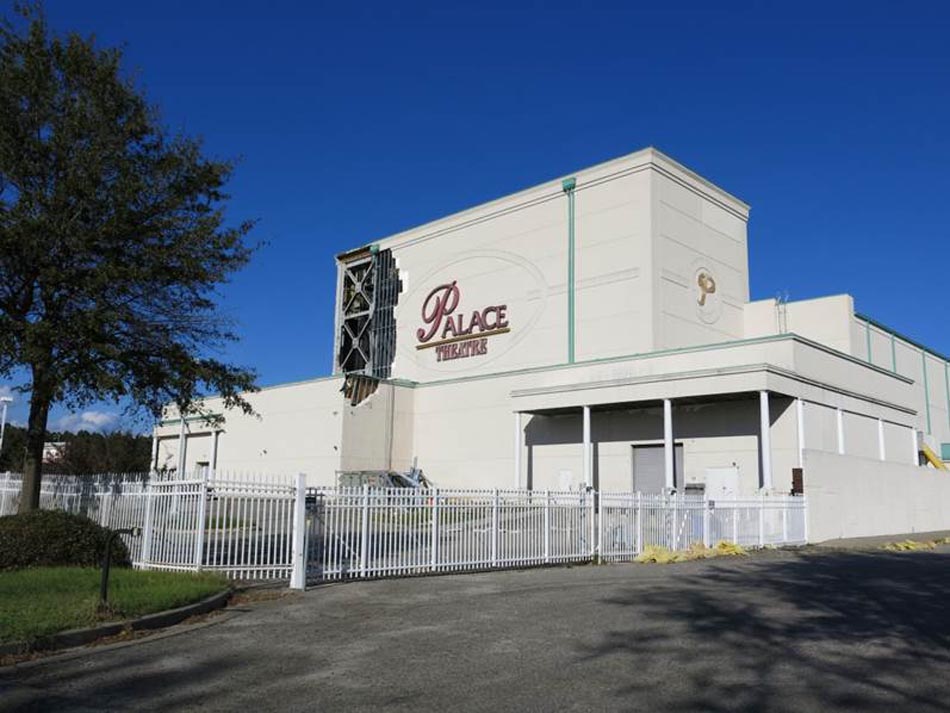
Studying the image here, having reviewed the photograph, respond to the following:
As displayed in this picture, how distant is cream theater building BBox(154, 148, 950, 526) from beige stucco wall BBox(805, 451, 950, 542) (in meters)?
0.23

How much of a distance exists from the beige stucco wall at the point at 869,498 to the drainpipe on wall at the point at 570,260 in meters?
13.9

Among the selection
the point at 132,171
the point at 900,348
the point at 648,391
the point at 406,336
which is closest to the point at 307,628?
the point at 132,171

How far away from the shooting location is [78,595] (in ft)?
34.4

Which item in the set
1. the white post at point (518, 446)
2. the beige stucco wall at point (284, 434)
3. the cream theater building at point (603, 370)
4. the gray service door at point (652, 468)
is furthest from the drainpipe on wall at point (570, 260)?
the beige stucco wall at point (284, 434)

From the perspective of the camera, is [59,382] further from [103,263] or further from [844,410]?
[844,410]

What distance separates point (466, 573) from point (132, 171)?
9.66m

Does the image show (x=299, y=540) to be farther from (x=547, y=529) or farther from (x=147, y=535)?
(x=547, y=529)

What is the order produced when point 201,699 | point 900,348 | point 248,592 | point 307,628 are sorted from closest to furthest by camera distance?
1. point 201,699
2. point 307,628
3. point 248,592
4. point 900,348

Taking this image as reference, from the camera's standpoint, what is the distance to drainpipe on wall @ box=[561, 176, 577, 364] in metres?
39.7

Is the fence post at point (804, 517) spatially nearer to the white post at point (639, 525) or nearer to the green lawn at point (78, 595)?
the white post at point (639, 525)

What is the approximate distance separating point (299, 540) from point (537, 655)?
19.9ft

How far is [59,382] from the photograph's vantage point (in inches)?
571

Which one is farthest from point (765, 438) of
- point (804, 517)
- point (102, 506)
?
point (102, 506)

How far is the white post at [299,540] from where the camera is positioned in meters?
13.0
